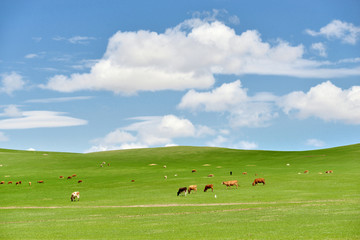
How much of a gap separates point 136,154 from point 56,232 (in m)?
119

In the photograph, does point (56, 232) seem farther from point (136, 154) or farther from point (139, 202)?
point (136, 154)

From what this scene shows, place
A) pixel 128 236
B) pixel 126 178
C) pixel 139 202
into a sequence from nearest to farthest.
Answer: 1. pixel 128 236
2. pixel 139 202
3. pixel 126 178

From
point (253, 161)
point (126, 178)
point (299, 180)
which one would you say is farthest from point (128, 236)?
point (253, 161)

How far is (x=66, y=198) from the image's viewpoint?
58.5 meters

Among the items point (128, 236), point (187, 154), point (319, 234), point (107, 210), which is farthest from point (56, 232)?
point (187, 154)

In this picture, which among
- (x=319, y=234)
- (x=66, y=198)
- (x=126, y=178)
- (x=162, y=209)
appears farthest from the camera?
(x=126, y=178)

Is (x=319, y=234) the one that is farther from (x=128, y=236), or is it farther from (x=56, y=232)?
(x=56, y=232)

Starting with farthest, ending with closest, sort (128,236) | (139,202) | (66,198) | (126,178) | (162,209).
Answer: (126,178)
(66,198)
(139,202)
(162,209)
(128,236)

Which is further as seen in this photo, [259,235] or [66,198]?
[66,198]

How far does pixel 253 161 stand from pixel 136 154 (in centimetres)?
4868

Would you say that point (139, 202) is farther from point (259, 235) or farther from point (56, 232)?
point (259, 235)

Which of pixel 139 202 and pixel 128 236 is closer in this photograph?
pixel 128 236

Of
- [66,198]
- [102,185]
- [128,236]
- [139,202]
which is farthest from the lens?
[102,185]

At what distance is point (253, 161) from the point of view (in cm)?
11769
